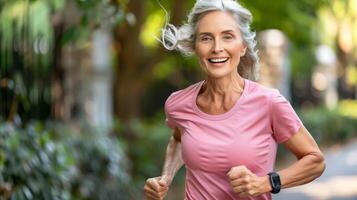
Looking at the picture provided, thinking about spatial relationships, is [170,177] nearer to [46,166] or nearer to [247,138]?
[247,138]

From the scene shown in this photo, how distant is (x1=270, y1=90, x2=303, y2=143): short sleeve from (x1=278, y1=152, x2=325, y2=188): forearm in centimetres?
11

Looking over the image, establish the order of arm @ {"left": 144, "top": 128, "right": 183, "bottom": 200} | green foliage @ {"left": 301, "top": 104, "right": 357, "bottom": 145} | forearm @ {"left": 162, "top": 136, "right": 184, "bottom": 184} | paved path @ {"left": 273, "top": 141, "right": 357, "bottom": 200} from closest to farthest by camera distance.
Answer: arm @ {"left": 144, "top": 128, "right": 183, "bottom": 200}, forearm @ {"left": 162, "top": 136, "right": 184, "bottom": 184}, paved path @ {"left": 273, "top": 141, "right": 357, "bottom": 200}, green foliage @ {"left": 301, "top": 104, "right": 357, "bottom": 145}

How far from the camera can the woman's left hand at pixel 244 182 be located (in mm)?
2699

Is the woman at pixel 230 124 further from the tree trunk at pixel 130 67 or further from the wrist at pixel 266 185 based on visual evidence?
the tree trunk at pixel 130 67

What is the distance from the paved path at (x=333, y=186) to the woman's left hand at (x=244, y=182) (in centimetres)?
923

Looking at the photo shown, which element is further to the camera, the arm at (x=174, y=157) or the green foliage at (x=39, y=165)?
the green foliage at (x=39, y=165)

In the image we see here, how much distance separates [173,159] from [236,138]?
0.50 meters

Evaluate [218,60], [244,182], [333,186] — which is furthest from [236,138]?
[333,186]

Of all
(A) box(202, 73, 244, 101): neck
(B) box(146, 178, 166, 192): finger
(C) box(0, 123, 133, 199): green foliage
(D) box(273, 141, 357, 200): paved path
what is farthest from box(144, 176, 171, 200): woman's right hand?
(D) box(273, 141, 357, 200): paved path

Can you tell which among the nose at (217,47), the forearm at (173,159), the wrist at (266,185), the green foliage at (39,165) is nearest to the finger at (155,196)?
the forearm at (173,159)

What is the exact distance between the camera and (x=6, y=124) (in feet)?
20.1

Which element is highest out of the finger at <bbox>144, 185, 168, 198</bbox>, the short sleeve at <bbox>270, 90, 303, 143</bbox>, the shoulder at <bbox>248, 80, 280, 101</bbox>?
the shoulder at <bbox>248, 80, 280, 101</bbox>

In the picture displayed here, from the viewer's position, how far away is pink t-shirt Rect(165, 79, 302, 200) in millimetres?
2814

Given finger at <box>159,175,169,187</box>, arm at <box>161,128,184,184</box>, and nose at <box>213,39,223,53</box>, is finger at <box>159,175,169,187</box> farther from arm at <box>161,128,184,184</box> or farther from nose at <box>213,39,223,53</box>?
nose at <box>213,39,223,53</box>
